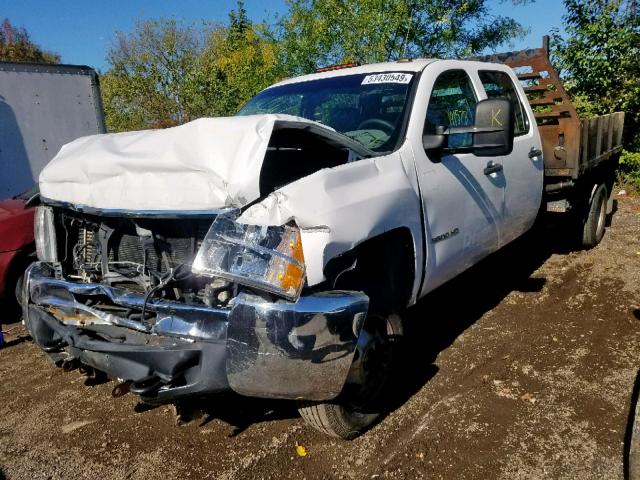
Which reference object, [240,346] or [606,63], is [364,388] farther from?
[606,63]

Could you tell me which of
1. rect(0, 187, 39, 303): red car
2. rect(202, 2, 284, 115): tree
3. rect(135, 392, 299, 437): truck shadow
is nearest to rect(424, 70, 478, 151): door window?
rect(135, 392, 299, 437): truck shadow

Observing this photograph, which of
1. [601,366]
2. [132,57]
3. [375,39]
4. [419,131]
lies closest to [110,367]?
[419,131]

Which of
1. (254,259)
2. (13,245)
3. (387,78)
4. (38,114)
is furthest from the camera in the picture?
(38,114)

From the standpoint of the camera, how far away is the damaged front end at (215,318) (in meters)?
2.08

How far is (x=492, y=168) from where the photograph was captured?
3.79 meters

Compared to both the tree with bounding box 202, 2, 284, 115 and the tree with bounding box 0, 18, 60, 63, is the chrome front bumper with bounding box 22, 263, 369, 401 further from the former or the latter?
the tree with bounding box 0, 18, 60, 63

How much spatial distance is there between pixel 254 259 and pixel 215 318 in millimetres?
303

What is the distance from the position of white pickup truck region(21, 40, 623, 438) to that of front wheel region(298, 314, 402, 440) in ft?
0.04

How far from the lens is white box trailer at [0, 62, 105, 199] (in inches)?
315

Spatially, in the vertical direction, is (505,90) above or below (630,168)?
above

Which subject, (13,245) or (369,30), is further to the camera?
(369,30)

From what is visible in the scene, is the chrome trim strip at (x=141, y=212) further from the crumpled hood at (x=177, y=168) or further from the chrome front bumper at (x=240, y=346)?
the chrome front bumper at (x=240, y=346)

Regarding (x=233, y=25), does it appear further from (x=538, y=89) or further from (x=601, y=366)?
(x=601, y=366)

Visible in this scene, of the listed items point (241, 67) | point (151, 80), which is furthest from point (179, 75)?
point (241, 67)
